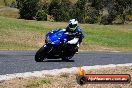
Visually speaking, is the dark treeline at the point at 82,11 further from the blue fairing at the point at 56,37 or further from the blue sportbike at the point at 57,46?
the blue fairing at the point at 56,37

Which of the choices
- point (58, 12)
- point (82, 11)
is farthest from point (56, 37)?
point (82, 11)

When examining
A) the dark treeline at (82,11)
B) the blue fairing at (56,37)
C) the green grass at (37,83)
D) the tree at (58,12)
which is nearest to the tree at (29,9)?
the dark treeline at (82,11)

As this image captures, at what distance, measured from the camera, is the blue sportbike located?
15.7m

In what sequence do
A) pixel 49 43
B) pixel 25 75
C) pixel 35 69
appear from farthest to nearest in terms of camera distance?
pixel 49 43 < pixel 35 69 < pixel 25 75

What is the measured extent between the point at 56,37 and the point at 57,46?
409mm

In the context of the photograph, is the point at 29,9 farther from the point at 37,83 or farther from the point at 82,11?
the point at 37,83

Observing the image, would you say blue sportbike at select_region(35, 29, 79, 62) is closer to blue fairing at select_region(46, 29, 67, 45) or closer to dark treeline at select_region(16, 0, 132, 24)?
blue fairing at select_region(46, 29, 67, 45)

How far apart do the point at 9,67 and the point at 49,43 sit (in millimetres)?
3292

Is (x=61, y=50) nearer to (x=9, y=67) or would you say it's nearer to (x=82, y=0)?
(x=9, y=67)

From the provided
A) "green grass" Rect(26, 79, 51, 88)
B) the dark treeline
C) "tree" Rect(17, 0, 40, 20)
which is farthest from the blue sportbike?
"tree" Rect(17, 0, 40, 20)

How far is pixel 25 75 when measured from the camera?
434 inches

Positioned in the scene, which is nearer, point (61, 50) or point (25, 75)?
point (25, 75)

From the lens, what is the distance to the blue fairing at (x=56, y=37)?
1571 cm

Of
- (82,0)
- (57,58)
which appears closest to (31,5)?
(82,0)
